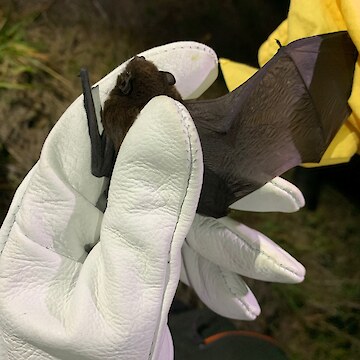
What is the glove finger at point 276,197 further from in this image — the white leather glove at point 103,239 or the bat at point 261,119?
the white leather glove at point 103,239

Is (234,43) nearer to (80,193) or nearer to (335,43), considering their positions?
(335,43)

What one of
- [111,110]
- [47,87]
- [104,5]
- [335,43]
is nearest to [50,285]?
[111,110]

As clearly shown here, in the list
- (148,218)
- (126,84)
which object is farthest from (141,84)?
(148,218)

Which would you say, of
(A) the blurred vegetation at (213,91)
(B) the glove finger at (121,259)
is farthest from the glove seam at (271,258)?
(A) the blurred vegetation at (213,91)

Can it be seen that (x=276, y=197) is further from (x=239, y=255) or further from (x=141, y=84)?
(x=141, y=84)

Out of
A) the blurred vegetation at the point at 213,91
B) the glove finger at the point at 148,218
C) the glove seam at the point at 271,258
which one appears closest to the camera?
the glove finger at the point at 148,218

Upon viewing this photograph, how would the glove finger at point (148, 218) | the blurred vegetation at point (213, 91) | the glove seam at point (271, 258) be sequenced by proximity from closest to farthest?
the glove finger at point (148, 218)
the glove seam at point (271, 258)
the blurred vegetation at point (213, 91)

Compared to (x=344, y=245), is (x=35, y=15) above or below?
above

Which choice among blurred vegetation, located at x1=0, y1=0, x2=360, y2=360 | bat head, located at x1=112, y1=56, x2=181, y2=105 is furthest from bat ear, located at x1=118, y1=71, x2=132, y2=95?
blurred vegetation, located at x1=0, y1=0, x2=360, y2=360
